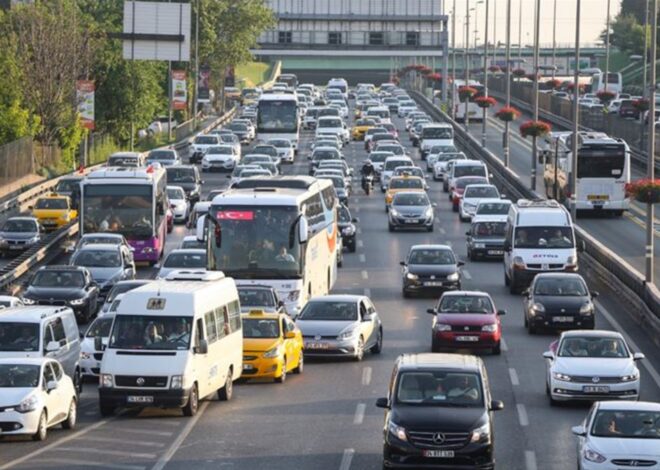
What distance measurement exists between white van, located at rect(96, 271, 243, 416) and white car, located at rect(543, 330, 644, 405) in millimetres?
6179

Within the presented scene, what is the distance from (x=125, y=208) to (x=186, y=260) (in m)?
7.19

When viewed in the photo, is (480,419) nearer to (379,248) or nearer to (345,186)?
(379,248)

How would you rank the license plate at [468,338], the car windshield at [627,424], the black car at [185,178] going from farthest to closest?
the black car at [185,178] < the license plate at [468,338] < the car windshield at [627,424]

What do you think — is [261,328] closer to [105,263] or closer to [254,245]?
[254,245]

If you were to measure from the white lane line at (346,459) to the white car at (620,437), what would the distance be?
3659 millimetres

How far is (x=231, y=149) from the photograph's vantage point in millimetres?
97625

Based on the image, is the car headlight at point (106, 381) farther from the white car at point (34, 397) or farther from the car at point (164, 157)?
the car at point (164, 157)

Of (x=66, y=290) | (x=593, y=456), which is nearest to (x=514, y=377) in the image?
(x=593, y=456)

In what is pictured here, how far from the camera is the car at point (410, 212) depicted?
227ft

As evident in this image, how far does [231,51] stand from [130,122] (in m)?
50.5

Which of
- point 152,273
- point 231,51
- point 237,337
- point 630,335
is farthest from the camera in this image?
point 231,51

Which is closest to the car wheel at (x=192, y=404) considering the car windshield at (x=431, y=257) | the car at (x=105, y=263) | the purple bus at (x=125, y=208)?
the car at (x=105, y=263)

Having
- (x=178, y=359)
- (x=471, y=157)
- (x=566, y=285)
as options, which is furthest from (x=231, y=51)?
(x=178, y=359)

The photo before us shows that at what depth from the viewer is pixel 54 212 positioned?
68562 mm
